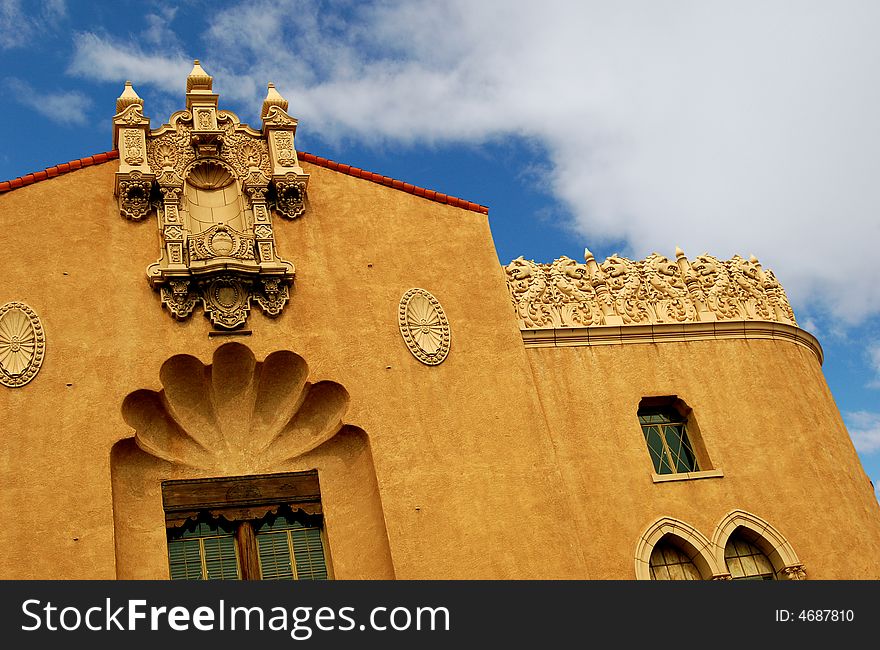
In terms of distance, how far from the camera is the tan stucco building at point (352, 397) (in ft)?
43.4

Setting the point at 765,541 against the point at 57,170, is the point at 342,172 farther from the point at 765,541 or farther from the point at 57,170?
the point at 765,541

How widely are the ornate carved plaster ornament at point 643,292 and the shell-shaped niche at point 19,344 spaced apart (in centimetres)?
650

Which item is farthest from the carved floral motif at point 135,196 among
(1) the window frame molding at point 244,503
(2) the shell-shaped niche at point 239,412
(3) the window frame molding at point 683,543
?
(3) the window frame molding at point 683,543

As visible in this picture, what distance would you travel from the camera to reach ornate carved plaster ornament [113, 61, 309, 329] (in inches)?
555

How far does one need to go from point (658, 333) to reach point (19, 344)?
873 cm

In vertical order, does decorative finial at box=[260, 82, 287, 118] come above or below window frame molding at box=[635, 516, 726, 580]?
above

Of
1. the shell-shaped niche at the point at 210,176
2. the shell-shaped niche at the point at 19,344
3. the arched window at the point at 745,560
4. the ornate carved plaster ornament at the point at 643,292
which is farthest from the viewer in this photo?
the ornate carved plaster ornament at the point at 643,292

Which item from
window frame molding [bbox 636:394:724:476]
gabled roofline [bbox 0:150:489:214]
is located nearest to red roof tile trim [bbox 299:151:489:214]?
gabled roofline [bbox 0:150:489:214]

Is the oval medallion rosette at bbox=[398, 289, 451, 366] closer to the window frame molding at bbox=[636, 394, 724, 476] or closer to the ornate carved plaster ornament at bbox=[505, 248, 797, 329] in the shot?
the ornate carved plaster ornament at bbox=[505, 248, 797, 329]

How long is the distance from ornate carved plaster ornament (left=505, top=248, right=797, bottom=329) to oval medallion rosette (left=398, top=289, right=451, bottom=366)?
1.39 m

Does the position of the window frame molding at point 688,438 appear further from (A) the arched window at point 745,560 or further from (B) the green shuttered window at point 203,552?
(B) the green shuttered window at point 203,552

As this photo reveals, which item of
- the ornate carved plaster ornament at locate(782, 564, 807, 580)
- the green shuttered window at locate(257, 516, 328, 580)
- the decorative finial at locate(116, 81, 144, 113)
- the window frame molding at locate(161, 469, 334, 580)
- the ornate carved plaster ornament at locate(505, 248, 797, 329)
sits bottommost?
the ornate carved plaster ornament at locate(782, 564, 807, 580)
